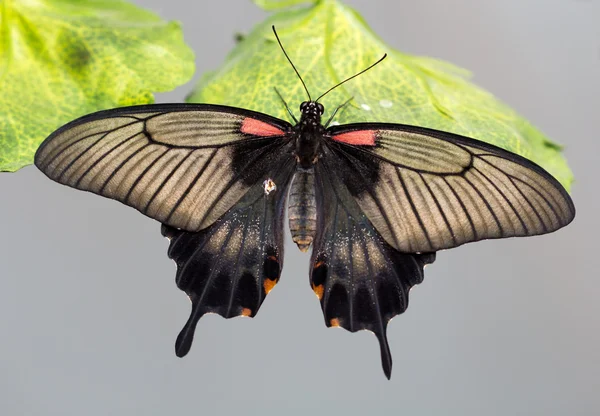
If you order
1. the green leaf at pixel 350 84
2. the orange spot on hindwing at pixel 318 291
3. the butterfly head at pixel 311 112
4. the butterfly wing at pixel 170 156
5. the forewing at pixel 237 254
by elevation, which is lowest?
the orange spot on hindwing at pixel 318 291

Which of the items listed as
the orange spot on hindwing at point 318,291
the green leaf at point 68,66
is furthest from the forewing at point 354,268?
the green leaf at point 68,66

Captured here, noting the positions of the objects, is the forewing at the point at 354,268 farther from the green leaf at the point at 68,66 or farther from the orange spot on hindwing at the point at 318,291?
the green leaf at the point at 68,66

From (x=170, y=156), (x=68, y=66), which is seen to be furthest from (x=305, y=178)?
A: (x=68, y=66)

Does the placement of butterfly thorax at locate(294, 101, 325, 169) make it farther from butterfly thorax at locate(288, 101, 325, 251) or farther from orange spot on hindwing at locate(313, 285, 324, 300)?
orange spot on hindwing at locate(313, 285, 324, 300)

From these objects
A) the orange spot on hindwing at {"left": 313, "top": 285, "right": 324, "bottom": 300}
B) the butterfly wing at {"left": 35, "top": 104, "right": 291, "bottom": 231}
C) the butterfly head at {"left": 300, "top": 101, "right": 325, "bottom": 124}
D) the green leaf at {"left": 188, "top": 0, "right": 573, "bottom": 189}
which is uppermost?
the green leaf at {"left": 188, "top": 0, "right": 573, "bottom": 189}

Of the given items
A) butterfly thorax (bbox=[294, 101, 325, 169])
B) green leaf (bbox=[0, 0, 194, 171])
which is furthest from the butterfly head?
green leaf (bbox=[0, 0, 194, 171])

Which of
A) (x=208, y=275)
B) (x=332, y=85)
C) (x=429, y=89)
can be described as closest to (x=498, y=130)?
(x=429, y=89)
